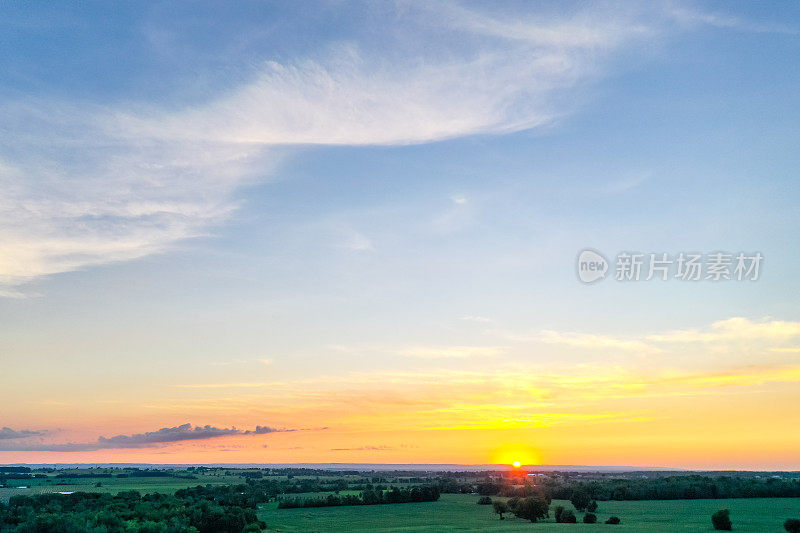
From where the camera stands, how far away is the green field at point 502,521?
4321 inches

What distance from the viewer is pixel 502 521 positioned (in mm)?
124750

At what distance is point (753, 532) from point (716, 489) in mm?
92817

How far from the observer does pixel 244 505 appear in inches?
5945

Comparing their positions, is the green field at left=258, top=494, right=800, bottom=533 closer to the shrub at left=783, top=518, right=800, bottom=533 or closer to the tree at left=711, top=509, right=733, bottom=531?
the tree at left=711, top=509, right=733, bottom=531

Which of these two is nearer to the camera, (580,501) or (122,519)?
(122,519)

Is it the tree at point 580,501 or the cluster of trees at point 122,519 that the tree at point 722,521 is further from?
the cluster of trees at point 122,519

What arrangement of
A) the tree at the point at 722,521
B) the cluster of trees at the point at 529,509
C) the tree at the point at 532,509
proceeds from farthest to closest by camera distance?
the cluster of trees at the point at 529,509 < the tree at the point at 532,509 < the tree at the point at 722,521

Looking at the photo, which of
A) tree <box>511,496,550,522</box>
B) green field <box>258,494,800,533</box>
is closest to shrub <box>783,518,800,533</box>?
green field <box>258,494,800,533</box>

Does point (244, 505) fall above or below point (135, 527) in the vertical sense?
below

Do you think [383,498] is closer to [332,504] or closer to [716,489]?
[332,504]

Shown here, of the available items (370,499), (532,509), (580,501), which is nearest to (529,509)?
(532,509)

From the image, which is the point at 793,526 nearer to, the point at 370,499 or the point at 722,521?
the point at 722,521

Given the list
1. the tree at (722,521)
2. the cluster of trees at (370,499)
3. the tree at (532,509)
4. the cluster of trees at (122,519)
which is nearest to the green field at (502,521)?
the tree at (722,521)

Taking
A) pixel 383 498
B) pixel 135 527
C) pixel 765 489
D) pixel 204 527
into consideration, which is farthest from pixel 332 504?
pixel 765 489
